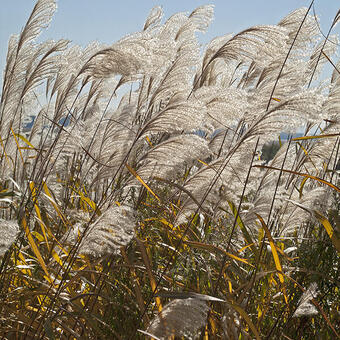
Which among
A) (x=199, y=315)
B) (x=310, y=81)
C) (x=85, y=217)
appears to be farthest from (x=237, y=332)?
(x=310, y=81)

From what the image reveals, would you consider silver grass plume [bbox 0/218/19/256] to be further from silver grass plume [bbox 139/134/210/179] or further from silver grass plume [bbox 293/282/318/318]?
silver grass plume [bbox 293/282/318/318]

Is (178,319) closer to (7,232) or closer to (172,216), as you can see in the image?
(7,232)

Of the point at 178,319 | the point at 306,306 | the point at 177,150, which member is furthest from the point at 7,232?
the point at 306,306

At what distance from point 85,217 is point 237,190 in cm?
96

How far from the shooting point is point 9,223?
202 centimetres

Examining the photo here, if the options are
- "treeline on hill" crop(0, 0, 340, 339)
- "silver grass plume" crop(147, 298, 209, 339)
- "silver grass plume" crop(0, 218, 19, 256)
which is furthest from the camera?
"treeline on hill" crop(0, 0, 340, 339)

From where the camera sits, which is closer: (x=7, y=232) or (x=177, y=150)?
(x=7, y=232)

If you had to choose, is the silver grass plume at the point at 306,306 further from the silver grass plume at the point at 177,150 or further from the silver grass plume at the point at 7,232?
the silver grass plume at the point at 7,232

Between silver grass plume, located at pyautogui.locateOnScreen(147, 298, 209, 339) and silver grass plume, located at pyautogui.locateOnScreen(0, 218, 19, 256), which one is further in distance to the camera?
silver grass plume, located at pyautogui.locateOnScreen(0, 218, 19, 256)

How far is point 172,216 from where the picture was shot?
136 inches

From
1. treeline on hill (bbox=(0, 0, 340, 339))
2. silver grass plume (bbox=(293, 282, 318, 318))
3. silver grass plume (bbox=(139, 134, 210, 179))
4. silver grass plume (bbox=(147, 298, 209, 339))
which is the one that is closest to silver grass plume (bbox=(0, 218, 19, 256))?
treeline on hill (bbox=(0, 0, 340, 339))

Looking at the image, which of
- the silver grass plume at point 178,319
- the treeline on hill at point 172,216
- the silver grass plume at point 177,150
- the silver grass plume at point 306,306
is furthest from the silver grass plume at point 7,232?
the silver grass plume at point 306,306

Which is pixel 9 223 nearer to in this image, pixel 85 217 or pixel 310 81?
pixel 85 217

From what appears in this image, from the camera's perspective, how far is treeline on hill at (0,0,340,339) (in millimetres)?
2326
